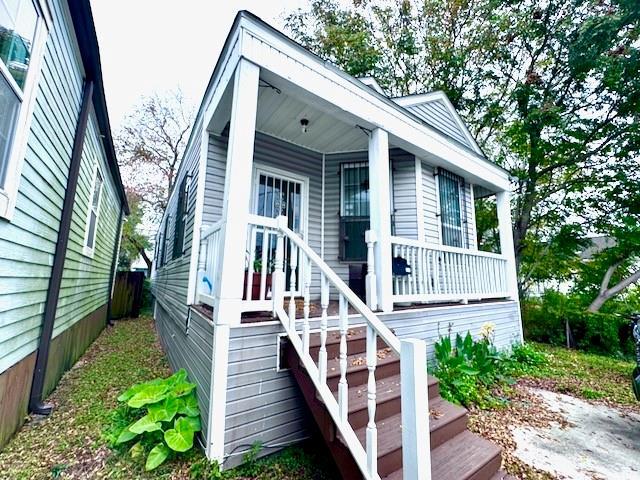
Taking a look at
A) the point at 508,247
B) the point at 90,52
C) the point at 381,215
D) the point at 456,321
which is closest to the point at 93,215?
the point at 90,52

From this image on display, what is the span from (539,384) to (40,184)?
22.4ft

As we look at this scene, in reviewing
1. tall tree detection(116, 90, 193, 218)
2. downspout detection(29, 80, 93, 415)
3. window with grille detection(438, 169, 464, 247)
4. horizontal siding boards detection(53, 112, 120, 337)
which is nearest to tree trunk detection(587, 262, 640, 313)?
window with grille detection(438, 169, 464, 247)

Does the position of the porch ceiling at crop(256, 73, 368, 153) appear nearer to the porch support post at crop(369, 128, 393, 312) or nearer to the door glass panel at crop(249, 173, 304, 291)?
the porch support post at crop(369, 128, 393, 312)

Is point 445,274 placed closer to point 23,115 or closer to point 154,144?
point 23,115

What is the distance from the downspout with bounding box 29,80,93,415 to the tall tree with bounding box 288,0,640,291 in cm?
1007

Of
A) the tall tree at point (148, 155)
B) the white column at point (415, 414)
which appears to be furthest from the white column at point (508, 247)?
the tall tree at point (148, 155)

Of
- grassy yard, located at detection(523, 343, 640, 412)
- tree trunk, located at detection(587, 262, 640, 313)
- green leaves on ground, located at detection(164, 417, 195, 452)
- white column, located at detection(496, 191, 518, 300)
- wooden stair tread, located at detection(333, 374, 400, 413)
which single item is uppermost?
white column, located at detection(496, 191, 518, 300)

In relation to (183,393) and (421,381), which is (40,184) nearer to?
(183,393)

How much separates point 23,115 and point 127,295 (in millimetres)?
10728

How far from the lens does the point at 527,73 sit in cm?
1012

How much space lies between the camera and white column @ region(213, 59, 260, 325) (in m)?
2.35

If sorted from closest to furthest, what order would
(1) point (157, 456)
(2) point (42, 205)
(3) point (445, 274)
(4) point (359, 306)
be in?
1. (4) point (359, 306)
2. (1) point (157, 456)
3. (2) point (42, 205)
4. (3) point (445, 274)

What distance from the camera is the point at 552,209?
1016cm

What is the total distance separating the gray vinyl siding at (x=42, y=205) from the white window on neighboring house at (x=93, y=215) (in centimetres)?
133
